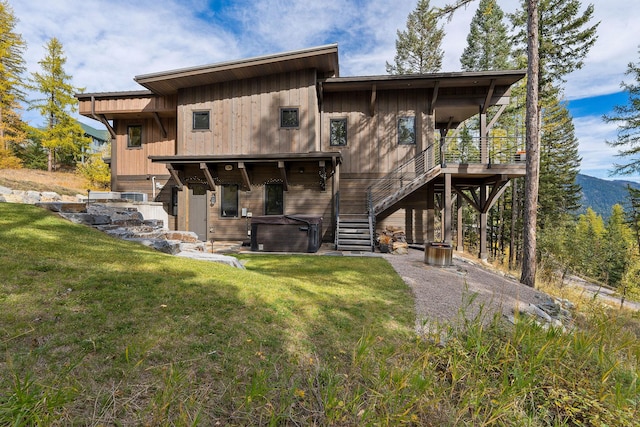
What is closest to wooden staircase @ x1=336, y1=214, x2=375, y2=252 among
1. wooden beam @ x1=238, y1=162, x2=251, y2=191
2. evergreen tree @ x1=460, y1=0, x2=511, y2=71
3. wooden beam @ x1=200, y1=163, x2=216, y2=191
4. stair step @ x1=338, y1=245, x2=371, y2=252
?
stair step @ x1=338, y1=245, x2=371, y2=252

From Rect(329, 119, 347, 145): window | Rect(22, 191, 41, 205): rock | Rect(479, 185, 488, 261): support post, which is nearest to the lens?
Rect(22, 191, 41, 205): rock

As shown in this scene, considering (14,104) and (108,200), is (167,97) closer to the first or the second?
(108,200)

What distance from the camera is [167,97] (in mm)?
13312

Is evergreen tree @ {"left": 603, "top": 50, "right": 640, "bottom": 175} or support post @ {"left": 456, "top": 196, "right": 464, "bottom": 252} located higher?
evergreen tree @ {"left": 603, "top": 50, "right": 640, "bottom": 175}

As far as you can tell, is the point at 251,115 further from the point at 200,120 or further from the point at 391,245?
the point at 391,245

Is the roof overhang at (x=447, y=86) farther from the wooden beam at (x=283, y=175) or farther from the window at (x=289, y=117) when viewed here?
the wooden beam at (x=283, y=175)

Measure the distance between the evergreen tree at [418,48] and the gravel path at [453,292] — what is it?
934 inches

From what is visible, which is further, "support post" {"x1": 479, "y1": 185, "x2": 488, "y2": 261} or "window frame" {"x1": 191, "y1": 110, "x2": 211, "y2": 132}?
"window frame" {"x1": 191, "y1": 110, "x2": 211, "y2": 132}

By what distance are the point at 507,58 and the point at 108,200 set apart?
3173cm

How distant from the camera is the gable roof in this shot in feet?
36.5

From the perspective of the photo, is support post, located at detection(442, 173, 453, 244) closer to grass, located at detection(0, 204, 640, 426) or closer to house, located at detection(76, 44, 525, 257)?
house, located at detection(76, 44, 525, 257)

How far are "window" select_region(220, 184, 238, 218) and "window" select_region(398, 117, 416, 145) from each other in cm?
790

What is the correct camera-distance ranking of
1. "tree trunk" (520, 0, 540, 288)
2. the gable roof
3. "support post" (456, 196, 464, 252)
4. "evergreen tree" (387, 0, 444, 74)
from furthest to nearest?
"evergreen tree" (387, 0, 444, 74) → "support post" (456, 196, 464, 252) → the gable roof → "tree trunk" (520, 0, 540, 288)

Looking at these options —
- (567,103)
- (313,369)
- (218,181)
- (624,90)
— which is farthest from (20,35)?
(567,103)
